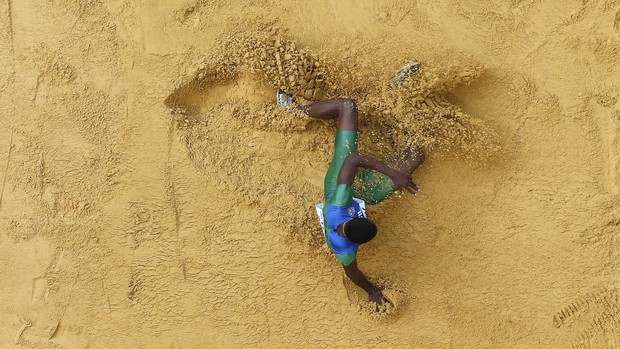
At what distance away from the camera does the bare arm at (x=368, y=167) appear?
9.93 feet

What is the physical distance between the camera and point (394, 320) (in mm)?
3344

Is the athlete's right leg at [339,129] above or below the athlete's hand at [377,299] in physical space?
above

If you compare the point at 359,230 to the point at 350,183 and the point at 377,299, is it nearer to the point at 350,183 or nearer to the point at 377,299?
the point at 350,183

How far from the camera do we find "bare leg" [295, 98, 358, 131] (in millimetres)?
3158

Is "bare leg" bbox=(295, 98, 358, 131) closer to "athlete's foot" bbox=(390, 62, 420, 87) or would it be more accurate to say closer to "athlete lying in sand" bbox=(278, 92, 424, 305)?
"athlete lying in sand" bbox=(278, 92, 424, 305)

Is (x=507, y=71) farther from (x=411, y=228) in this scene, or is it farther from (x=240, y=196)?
(x=240, y=196)

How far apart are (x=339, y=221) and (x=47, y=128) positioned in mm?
2141

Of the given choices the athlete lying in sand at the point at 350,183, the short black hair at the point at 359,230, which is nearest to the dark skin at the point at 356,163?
the athlete lying in sand at the point at 350,183

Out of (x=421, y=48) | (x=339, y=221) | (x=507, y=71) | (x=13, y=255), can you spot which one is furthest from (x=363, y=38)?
(x=13, y=255)

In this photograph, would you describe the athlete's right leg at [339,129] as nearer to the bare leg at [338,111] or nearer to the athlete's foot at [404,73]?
the bare leg at [338,111]

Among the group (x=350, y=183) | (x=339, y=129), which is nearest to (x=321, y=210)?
(x=350, y=183)

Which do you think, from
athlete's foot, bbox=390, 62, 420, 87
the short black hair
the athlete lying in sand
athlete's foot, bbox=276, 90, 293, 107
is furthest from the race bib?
athlete's foot, bbox=390, 62, 420, 87

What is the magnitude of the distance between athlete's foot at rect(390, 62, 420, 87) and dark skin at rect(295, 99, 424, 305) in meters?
0.35

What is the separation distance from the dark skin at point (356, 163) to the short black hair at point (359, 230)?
0.36 ft
